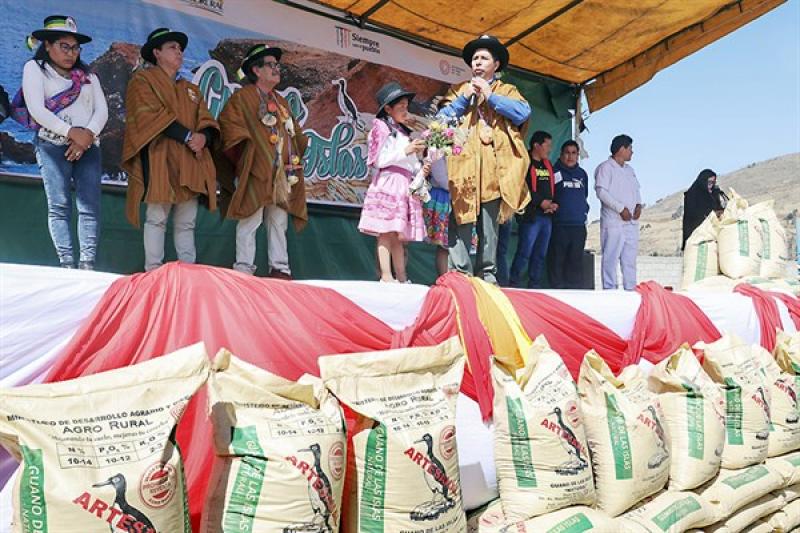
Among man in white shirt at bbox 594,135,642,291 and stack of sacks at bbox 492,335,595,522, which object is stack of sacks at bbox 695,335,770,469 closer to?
stack of sacks at bbox 492,335,595,522

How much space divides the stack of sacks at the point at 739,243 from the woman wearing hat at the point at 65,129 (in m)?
3.80

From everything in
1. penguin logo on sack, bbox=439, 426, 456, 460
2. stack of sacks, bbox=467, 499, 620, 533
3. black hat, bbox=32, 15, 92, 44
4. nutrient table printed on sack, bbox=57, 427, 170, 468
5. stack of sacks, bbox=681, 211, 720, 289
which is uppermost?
black hat, bbox=32, 15, 92, 44

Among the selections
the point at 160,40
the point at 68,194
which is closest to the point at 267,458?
the point at 68,194

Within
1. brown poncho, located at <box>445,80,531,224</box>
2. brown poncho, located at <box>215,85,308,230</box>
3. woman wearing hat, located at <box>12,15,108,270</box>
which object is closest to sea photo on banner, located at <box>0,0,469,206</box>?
woman wearing hat, located at <box>12,15,108,270</box>

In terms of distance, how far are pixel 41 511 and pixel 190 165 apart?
244 cm

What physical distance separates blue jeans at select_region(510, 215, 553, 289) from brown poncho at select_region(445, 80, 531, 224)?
6.74 ft

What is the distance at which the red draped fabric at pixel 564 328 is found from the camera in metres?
2.53

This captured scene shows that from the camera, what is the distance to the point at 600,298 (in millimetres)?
2883

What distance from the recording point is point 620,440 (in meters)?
2.22

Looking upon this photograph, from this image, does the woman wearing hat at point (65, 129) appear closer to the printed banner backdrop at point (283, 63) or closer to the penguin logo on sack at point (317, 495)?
the printed banner backdrop at point (283, 63)

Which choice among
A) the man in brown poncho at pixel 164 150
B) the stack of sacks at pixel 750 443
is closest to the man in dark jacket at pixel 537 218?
the stack of sacks at pixel 750 443

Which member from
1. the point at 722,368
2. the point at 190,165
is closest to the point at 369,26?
the point at 190,165

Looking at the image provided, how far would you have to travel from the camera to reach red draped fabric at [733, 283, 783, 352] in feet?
11.3

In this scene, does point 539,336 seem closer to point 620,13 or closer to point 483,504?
point 483,504
